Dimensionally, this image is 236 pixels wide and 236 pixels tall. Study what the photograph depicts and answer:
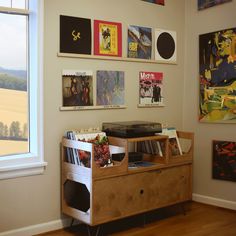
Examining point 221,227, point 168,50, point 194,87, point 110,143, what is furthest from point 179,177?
point 168,50

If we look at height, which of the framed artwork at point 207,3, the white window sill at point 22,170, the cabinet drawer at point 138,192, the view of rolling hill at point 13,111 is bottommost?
the cabinet drawer at point 138,192

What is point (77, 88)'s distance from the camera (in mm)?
3078

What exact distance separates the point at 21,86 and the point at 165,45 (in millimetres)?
1555

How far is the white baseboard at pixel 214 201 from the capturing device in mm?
3523

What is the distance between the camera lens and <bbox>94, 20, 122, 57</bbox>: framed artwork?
318 cm

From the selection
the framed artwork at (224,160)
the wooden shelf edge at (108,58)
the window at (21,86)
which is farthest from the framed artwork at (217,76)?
the window at (21,86)

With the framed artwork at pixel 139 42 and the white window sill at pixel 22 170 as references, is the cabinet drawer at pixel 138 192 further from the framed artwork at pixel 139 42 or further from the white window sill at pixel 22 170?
the framed artwork at pixel 139 42

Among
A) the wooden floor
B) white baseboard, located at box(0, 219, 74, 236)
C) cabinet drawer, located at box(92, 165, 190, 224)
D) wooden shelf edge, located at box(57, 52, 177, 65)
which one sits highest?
wooden shelf edge, located at box(57, 52, 177, 65)

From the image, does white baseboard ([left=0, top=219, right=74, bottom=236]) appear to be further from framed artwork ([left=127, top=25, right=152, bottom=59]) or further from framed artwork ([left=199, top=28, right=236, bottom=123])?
framed artwork ([left=199, top=28, right=236, bottom=123])

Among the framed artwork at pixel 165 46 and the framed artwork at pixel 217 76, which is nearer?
the framed artwork at pixel 217 76

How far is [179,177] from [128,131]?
730 millimetres

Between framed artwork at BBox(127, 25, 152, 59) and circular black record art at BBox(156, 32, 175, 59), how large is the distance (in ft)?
0.43

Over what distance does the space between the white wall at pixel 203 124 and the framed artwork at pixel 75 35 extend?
1.25 metres

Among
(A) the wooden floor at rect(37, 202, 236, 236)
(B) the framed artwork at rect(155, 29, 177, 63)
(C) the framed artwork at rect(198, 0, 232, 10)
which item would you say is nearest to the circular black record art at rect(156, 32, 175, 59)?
(B) the framed artwork at rect(155, 29, 177, 63)
